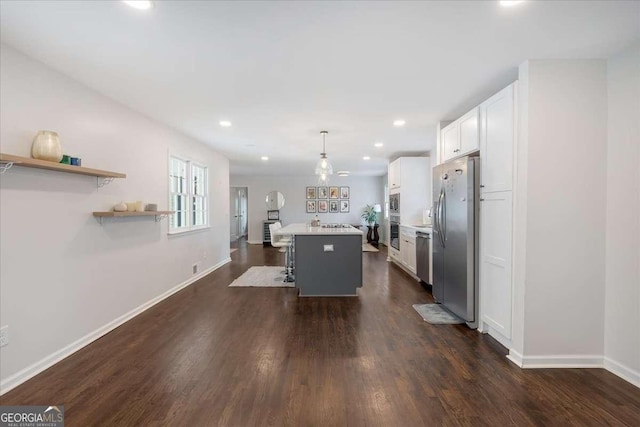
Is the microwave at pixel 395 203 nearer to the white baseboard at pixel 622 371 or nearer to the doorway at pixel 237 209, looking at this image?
the white baseboard at pixel 622 371

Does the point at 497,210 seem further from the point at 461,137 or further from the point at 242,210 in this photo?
the point at 242,210

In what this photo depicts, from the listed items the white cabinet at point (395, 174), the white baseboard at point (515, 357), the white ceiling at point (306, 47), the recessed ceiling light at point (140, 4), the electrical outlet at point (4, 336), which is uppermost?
the white ceiling at point (306, 47)

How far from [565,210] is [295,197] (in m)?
8.83

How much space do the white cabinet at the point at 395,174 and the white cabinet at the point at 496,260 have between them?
3271 mm

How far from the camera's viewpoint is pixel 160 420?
1.80 metres

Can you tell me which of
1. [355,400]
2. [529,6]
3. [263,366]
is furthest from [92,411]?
[529,6]

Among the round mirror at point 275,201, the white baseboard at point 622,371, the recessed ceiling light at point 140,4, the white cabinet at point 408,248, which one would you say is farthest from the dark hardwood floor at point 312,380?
the round mirror at point 275,201

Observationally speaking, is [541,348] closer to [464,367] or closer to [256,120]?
[464,367]

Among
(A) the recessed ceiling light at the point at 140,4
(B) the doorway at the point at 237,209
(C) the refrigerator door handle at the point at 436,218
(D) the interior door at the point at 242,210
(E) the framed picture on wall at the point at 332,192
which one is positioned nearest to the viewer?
(A) the recessed ceiling light at the point at 140,4

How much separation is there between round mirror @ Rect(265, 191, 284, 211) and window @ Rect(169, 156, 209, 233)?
481 centimetres

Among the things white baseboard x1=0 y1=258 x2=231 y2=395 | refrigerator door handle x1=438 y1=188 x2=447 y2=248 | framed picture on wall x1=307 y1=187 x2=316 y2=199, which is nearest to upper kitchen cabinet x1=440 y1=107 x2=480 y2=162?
refrigerator door handle x1=438 y1=188 x2=447 y2=248

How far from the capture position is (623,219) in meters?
2.28

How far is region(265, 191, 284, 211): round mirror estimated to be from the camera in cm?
1065

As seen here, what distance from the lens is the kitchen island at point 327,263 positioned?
4.38m
